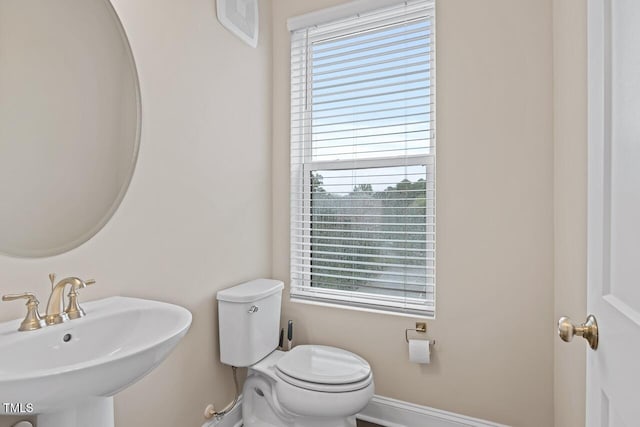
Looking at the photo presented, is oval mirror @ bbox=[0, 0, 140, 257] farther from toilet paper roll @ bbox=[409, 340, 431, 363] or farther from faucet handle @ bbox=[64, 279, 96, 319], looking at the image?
toilet paper roll @ bbox=[409, 340, 431, 363]

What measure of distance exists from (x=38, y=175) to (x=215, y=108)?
817 mm

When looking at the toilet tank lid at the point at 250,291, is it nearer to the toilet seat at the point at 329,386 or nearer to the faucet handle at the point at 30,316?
the toilet seat at the point at 329,386

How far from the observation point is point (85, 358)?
1005 mm

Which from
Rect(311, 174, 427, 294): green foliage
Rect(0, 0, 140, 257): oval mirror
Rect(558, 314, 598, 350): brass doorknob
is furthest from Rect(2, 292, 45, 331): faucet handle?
Rect(311, 174, 427, 294): green foliage

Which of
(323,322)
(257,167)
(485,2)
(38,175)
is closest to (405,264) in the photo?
(323,322)

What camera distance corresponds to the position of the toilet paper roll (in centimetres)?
170

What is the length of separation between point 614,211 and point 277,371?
4.60 feet

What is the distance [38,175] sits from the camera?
109 cm

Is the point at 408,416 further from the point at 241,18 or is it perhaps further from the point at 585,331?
the point at 241,18

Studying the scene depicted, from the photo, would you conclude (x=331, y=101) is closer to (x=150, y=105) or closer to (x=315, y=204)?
(x=315, y=204)

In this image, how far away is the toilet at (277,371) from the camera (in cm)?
146

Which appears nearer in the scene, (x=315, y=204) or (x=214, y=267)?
(x=214, y=267)

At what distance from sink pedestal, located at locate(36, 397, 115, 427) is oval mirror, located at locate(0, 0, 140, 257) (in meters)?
0.46

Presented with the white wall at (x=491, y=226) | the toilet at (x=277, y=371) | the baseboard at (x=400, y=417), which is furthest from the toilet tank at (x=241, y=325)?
the white wall at (x=491, y=226)
